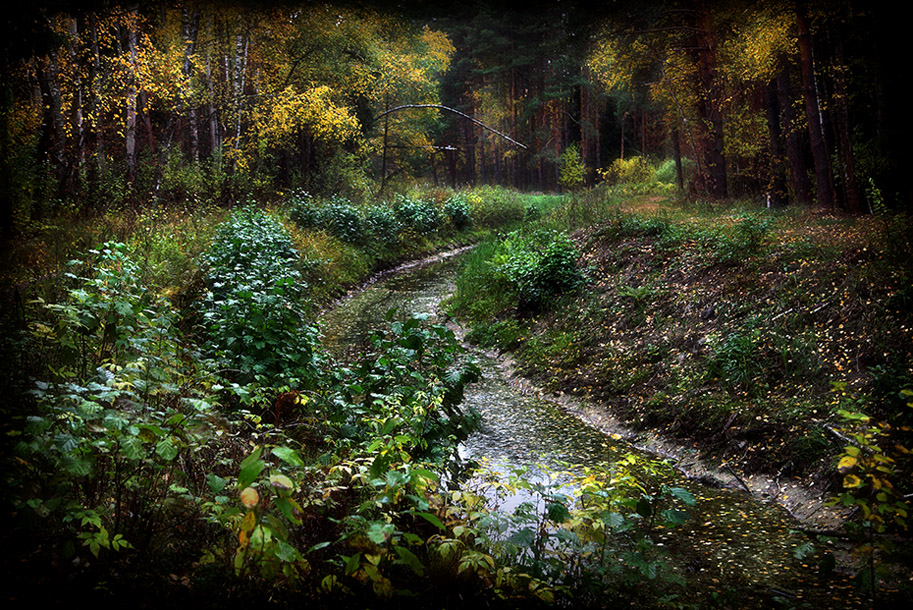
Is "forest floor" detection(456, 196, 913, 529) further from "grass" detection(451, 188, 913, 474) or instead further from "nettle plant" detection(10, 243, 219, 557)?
"nettle plant" detection(10, 243, 219, 557)

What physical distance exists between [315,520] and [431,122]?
11.5 meters

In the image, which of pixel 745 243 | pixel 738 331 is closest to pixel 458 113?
pixel 745 243

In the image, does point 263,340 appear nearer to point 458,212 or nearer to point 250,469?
point 250,469

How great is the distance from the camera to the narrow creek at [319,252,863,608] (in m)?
3.02

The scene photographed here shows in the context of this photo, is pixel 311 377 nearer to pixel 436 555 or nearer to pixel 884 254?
pixel 436 555

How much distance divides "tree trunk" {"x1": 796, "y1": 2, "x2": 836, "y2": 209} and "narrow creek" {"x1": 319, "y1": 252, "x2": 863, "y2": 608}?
778 centimetres

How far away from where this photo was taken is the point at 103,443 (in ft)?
7.59

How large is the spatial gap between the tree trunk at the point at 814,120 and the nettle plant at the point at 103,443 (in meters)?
11.0

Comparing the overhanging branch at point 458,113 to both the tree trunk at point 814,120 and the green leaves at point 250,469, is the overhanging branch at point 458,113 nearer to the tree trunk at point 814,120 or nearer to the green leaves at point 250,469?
the tree trunk at point 814,120

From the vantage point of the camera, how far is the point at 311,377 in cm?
480

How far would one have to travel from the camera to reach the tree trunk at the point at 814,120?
943cm

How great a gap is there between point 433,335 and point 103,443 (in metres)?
2.86

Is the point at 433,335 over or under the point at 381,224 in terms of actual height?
under

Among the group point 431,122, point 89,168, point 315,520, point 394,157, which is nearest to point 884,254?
point 315,520
